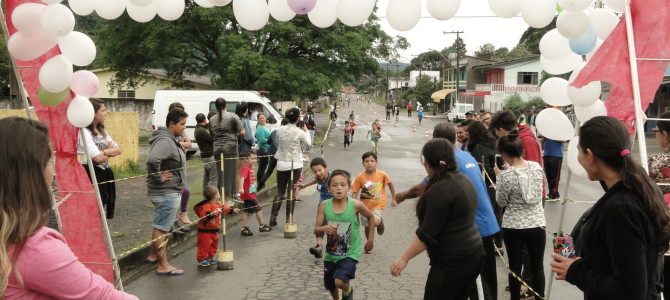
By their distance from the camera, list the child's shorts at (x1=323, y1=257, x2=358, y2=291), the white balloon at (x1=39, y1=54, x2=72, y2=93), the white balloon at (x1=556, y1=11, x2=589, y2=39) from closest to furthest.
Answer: the white balloon at (x1=556, y1=11, x2=589, y2=39)
the white balloon at (x1=39, y1=54, x2=72, y2=93)
the child's shorts at (x1=323, y1=257, x2=358, y2=291)

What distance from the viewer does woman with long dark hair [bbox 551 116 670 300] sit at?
263 cm

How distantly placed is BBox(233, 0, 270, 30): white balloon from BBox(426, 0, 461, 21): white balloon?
55.2 inches

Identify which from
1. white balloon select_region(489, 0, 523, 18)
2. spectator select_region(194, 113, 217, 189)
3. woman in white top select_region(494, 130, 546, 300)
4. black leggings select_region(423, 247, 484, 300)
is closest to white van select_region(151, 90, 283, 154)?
spectator select_region(194, 113, 217, 189)

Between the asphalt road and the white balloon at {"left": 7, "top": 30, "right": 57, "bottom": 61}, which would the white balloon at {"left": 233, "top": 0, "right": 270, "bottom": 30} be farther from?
the asphalt road

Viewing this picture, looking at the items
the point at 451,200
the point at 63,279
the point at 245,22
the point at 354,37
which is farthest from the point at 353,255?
the point at 354,37

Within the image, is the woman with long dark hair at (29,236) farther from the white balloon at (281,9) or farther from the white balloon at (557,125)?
the white balloon at (557,125)

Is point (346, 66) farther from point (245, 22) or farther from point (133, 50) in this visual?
point (245, 22)

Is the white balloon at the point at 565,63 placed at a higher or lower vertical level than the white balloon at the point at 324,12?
lower

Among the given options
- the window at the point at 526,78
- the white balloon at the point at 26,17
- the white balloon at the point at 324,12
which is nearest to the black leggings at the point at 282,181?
the white balloon at the point at 324,12

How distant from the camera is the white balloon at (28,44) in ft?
14.7

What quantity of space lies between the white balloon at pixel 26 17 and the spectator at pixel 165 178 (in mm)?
2544

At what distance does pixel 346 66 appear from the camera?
30609mm

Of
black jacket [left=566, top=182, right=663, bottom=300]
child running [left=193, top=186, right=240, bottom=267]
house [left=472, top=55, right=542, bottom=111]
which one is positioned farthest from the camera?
house [left=472, top=55, right=542, bottom=111]

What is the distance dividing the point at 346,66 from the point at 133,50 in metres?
10.9
